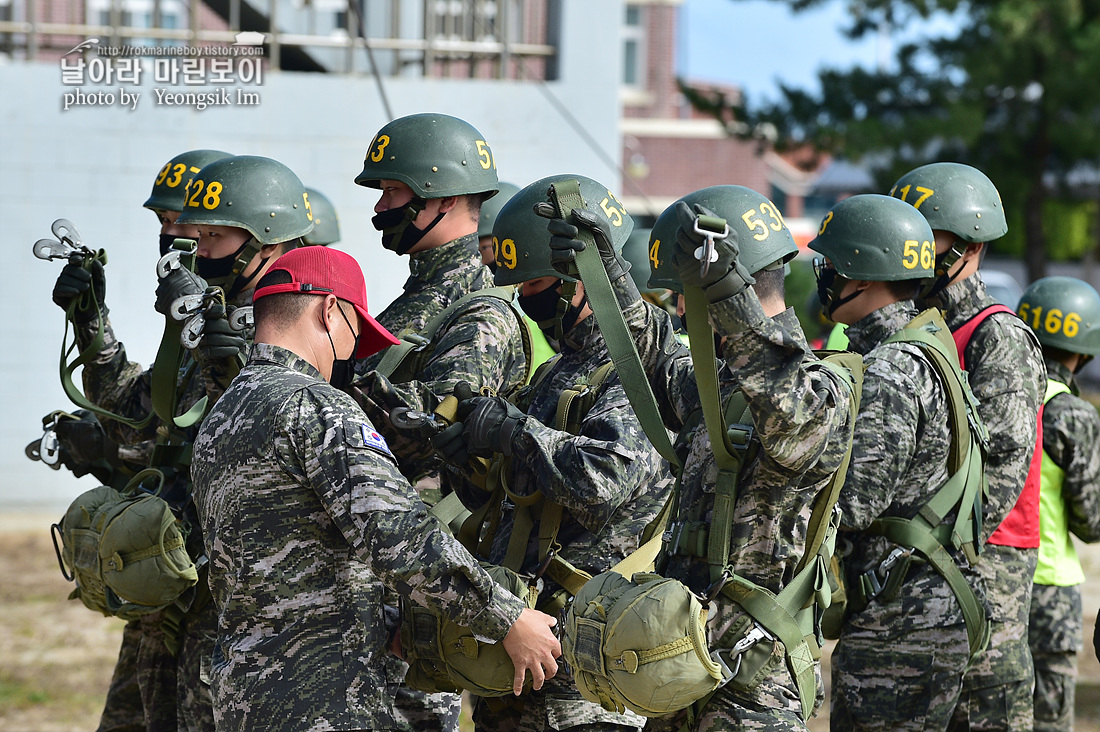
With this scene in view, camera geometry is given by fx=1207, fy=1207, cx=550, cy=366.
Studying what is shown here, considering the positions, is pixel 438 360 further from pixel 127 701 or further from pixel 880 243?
pixel 127 701

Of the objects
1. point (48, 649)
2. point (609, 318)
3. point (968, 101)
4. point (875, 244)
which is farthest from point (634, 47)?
point (609, 318)

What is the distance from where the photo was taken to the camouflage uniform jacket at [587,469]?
358 cm

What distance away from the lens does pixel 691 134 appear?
35.6 m

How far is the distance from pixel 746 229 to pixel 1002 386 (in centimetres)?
184

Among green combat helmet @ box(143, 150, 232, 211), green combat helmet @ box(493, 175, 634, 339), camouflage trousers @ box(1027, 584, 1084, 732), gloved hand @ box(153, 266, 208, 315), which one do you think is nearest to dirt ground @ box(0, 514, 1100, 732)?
camouflage trousers @ box(1027, 584, 1084, 732)

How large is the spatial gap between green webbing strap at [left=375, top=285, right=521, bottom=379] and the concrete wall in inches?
244

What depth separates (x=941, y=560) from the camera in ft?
14.4

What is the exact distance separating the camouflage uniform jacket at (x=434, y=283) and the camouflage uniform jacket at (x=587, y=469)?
504 millimetres

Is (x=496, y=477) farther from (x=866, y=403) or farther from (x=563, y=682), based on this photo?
(x=866, y=403)

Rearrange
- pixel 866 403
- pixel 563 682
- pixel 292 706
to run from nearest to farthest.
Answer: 1. pixel 292 706
2. pixel 563 682
3. pixel 866 403

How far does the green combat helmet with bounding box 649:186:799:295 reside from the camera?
3.52 m

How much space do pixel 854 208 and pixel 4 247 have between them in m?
8.53

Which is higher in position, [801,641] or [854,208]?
[854,208]

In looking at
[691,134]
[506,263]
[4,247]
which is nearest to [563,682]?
[506,263]
